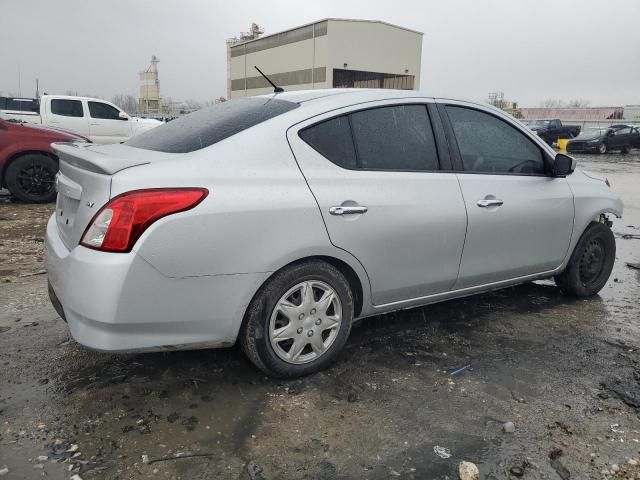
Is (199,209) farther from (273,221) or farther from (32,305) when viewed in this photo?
(32,305)

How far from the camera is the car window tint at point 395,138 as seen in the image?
3201mm

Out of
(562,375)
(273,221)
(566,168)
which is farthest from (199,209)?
(566,168)

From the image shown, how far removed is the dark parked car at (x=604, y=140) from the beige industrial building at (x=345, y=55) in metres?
32.4

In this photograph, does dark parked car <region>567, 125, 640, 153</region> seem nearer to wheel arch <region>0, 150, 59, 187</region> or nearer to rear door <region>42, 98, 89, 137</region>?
rear door <region>42, 98, 89, 137</region>

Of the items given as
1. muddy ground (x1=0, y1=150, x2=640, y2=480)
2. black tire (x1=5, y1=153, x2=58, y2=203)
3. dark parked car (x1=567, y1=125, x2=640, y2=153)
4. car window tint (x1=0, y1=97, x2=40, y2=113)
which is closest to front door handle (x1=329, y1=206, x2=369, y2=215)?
muddy ground (x1=0, y1=150, x2=640, y2=480)

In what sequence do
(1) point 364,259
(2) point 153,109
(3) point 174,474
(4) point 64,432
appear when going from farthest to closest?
(2) point 153,109 → (1) point 364,259 → (4) point 64,432 → (3) point 174,474

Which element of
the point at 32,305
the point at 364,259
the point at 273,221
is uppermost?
the point at 273,221

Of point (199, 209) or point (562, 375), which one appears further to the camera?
point (562, 375)

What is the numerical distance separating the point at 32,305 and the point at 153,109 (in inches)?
3850

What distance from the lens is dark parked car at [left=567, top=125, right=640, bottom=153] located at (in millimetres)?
28141

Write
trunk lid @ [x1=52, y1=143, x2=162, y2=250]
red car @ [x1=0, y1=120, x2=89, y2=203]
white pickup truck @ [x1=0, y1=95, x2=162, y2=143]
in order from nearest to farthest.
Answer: trunk lid @ [x1=52, y1=143, x2=162, y2=250] < red car @ [x1=0, y1=120, x2=89, y2=203] < white pickup truck @ [x1=0, y1=95, x2=162, y2=143]

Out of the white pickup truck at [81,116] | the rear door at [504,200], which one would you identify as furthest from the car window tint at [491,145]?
the white pickup truck at [81,116]

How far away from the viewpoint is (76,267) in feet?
8.30

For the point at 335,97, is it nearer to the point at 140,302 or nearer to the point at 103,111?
the point at 140,302
